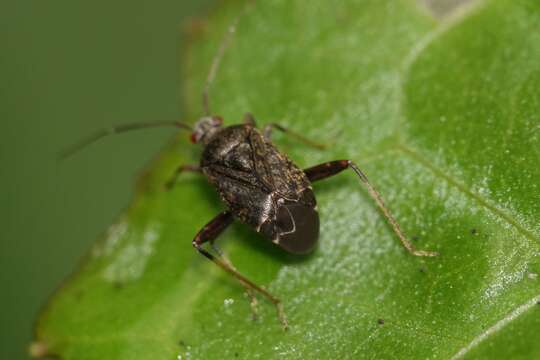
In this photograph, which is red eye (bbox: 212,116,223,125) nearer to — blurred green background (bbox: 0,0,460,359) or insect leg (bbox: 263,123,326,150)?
insect leg (bbox: 263,123,326,150)

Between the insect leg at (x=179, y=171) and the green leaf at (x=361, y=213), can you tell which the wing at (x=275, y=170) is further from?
the insect leg at (x=179, y=171)

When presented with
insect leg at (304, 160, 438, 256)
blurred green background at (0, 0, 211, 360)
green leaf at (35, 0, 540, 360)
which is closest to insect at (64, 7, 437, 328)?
insect leg at (304, 160, 438, 256)

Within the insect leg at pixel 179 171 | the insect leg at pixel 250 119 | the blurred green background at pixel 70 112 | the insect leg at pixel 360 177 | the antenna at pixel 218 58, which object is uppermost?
the antenna at pixel 218 58

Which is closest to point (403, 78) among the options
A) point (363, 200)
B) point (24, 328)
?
point (363, 200)

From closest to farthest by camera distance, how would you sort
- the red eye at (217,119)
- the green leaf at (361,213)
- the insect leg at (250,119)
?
the green leaf at (361,213) < the insect leg at (250,119) < the red eye at (217,119)

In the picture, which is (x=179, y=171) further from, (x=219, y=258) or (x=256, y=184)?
(x=219, y=258)

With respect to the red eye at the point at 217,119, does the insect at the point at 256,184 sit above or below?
below

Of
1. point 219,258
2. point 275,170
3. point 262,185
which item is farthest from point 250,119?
point 219,258

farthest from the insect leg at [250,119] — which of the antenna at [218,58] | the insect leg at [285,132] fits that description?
the antenna at [218,58]
